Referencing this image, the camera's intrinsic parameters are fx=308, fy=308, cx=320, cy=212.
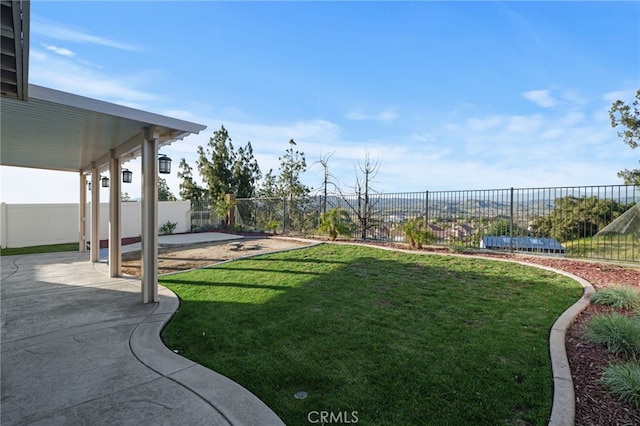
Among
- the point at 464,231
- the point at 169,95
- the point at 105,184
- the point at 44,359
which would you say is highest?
the point at 169,95

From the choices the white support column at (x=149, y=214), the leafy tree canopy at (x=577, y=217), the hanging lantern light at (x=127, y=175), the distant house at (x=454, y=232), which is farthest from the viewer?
the distant house at (x=454, y=232)

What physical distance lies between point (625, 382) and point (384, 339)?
1.91 metres

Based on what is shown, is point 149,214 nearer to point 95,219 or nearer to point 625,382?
point 95,219

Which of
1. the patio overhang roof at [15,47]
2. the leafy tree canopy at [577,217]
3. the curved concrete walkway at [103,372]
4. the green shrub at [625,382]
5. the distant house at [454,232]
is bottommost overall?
the curved concrete walkway at [103,372]

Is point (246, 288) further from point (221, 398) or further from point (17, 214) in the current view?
point (17, 214)

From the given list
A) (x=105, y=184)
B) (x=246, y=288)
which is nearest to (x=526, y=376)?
(x=246, y=288)

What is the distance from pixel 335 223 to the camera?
1148cm

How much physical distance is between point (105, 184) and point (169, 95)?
3.64 meters

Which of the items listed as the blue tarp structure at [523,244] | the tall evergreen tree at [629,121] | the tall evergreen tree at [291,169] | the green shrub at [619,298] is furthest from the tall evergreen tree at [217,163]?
the green shrub at [619,298]

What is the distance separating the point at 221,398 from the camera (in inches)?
92.0

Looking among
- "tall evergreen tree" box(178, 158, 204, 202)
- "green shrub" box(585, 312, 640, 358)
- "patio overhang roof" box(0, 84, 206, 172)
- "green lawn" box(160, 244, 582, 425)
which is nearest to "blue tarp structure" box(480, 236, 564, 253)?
"green lawn" box(160, 244, 582, 425)

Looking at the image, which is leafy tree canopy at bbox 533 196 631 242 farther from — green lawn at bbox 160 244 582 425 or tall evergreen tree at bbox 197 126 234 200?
tall evergreen tree at bbox 197 126 234 200

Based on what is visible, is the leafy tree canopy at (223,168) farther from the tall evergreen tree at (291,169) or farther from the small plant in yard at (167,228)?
the small plant in yard at (167,228)

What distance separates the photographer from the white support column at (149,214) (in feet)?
15.9
